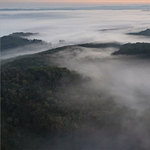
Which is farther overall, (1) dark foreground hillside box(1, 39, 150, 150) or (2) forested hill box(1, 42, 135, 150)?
(2) forested hill box(1, 42, 135, 150)

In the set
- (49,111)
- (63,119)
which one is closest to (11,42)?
(49,111)

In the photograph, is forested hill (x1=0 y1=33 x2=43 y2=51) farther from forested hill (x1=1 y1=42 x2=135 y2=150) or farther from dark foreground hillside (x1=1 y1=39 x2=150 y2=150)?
dark foreground hillside (x1=1 y1=39 x2=150 y2=150)

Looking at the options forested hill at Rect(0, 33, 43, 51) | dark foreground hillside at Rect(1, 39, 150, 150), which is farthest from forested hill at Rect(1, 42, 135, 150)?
forested hill at Rect(0, 33, 43, 51)

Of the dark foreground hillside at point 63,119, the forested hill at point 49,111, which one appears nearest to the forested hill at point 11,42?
the forested hill at point 49,111

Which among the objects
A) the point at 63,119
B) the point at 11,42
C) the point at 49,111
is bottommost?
the point at 63,119

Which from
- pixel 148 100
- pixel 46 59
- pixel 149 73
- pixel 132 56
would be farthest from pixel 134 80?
A: pixel 46 59

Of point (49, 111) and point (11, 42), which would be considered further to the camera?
point (11, 42)

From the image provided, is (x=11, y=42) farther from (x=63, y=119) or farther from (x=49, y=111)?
(x=63, y=119)

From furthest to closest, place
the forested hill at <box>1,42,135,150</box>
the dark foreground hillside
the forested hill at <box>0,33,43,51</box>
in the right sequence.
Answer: the forested hill at <box>0,33,43,51</box> < the forested hill at <box>1,42,135,150</box> < the dark foreground hillside

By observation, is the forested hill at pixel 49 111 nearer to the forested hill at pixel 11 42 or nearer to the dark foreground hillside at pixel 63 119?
the dark foreground hillside at pixel 63 119

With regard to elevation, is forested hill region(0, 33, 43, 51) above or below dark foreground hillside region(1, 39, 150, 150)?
above

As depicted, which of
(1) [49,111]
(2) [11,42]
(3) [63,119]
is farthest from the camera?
(2) [11,42]

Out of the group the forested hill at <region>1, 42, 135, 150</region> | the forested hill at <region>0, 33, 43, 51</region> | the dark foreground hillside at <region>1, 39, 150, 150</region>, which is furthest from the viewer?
the forested hill at <region>0, 33, 43, 51</region>
